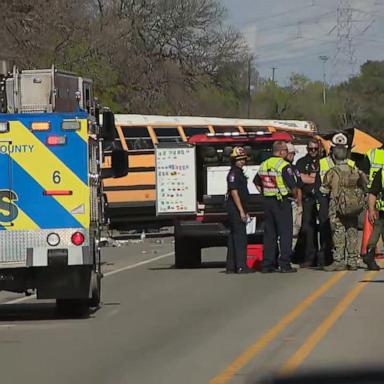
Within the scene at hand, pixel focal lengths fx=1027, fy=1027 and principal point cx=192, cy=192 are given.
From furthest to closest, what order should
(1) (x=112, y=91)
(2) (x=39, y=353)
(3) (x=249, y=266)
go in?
(1) (x=112, y=91) → (3) (x=249, y=266) → (2) (x=39, y=353)

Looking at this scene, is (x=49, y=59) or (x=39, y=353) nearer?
(x=39, y=353)

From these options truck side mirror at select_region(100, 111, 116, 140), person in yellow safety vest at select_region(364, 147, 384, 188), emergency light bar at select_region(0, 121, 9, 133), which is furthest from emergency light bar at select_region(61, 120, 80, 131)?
person in yellow safety vest at select_region(364, 147, 384, 188)

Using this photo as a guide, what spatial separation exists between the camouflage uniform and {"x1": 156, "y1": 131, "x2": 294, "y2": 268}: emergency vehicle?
4.95 feet

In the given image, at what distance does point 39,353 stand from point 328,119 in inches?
2775

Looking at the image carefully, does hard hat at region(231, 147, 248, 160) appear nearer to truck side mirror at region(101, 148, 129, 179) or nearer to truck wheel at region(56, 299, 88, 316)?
truck side mirror at region(101, 148, 129, 179)

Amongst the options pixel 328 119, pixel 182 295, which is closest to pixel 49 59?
pixel 182 295

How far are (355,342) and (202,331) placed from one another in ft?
5.58

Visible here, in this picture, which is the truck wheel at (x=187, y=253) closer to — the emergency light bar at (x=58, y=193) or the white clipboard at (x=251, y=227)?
the white clipboard at (x=251, y=227)

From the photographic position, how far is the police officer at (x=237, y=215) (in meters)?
16.2

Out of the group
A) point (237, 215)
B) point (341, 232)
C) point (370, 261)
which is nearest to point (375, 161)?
Result: point (341, 232)

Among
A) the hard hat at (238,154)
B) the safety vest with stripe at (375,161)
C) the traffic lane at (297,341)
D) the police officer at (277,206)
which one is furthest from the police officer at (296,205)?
the traffic lane at (297,341)

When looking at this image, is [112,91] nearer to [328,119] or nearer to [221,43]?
[221,43]

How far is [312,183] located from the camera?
17.1 meters

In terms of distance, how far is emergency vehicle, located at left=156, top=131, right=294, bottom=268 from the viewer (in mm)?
17250
